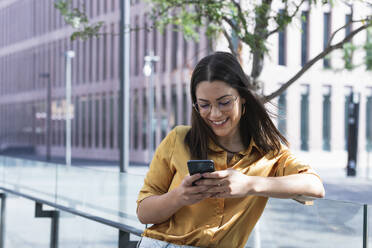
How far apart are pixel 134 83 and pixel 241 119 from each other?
1476 inches

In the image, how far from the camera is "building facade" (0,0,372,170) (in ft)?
107

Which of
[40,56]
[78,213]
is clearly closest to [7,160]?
[78,213]

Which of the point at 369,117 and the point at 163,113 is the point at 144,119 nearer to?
the point at 163,113

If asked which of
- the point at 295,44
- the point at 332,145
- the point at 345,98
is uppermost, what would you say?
the point at 295,44

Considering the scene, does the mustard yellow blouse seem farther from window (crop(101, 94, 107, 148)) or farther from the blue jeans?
window (crop(101, 94, 107, 148))

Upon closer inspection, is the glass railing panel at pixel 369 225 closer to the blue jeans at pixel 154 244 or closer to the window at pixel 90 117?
the blue jeans at pixel 154 244

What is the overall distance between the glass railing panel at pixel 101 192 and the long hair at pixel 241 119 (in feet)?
Answer: 6.36

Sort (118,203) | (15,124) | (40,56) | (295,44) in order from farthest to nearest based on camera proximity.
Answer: (15,124)
(40,56)
(295,44)
(118,203)

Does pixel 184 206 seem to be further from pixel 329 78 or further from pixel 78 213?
pixel 329 78

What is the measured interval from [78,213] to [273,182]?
3.42 meters

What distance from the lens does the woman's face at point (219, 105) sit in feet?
6.95

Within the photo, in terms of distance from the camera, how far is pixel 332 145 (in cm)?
3378

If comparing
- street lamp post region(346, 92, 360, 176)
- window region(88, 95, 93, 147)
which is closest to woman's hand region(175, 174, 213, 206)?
street lamp post region(346, 92, 360, 176)

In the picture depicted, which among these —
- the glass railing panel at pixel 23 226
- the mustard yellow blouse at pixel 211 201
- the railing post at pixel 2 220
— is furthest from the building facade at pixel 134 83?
the mustard yellow blouse at pixel 211 201
